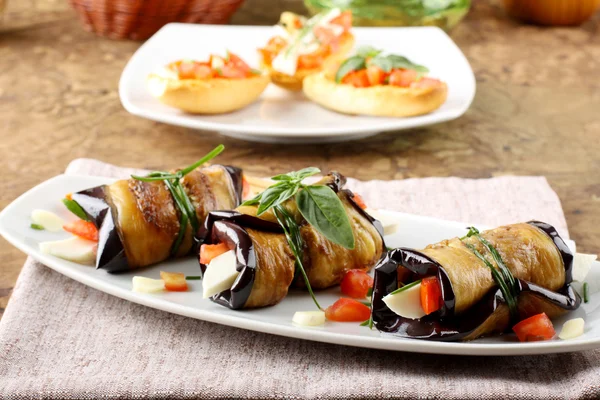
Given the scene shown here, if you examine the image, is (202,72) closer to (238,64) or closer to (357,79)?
(238,64)

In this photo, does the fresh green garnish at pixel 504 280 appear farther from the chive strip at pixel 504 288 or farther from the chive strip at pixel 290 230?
the chive strip at pixel 290 230

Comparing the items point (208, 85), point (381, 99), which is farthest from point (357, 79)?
point (208, 85)

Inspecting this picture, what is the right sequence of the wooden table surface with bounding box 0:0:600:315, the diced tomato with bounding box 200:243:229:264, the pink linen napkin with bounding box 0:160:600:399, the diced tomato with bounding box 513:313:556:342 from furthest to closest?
the wooden table surface with bounding box 0:0:600:315, the diced tomato with bounding box 200:243:229:264, the diced tomato with bounding box 513:313:556:342, the pink linen napkin with bounding box 0:160:600:399

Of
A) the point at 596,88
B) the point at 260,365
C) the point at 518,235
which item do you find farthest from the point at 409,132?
the point at 260,365

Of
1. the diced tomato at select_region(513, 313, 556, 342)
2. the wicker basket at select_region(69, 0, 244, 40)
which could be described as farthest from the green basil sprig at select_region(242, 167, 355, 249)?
the wicker basket at select_region(69, 0, 244, 40)

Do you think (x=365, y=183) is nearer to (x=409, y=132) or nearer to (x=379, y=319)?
(x=409, y=132)

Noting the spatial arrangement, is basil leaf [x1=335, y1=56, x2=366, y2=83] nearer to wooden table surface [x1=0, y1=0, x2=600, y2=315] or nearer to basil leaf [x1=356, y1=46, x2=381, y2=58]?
basil leaf [x1=356, y1=46, x2=381, y2=58]

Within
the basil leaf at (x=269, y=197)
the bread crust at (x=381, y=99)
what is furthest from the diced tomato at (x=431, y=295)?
the bread crust at (x=381, y=99)
